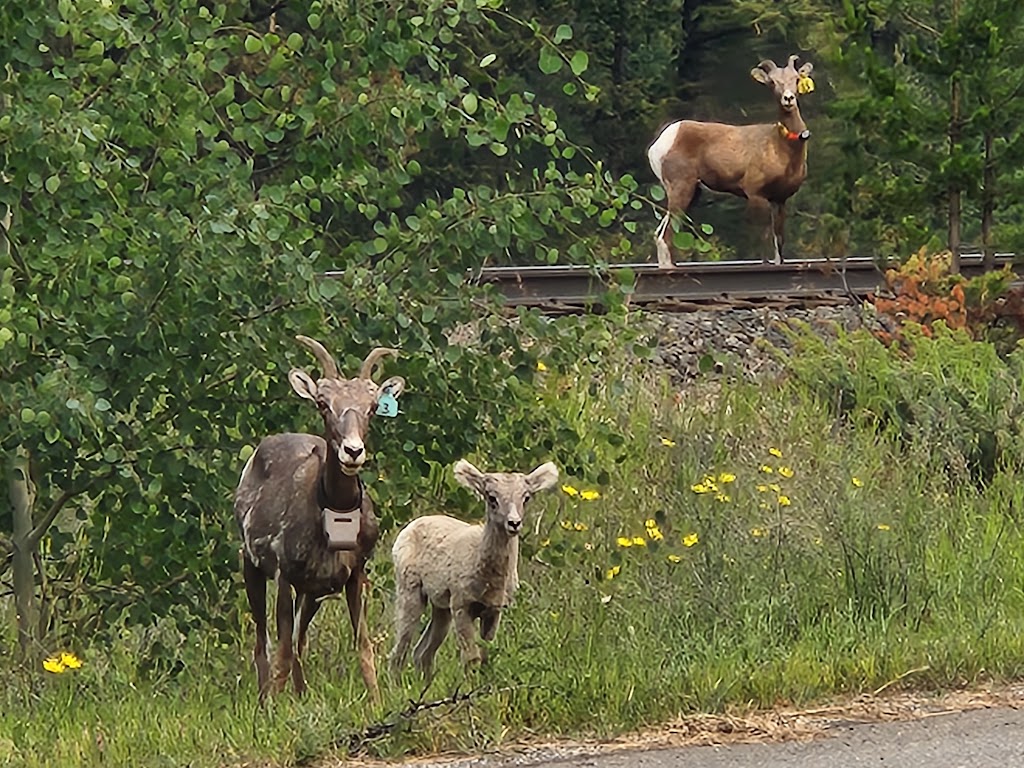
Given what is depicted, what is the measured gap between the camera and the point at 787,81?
1938cm

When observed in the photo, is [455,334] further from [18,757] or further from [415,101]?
[18,757]

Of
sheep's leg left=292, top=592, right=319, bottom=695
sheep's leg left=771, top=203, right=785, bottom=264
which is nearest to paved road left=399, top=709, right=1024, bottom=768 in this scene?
sheep's leg left=292, top=592, right=319, bottom=695

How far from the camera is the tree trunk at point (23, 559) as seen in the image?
8.27 meters

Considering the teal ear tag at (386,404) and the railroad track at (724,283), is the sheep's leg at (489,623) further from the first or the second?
the railroad track at (724,283)

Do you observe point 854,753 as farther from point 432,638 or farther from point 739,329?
point 739,329

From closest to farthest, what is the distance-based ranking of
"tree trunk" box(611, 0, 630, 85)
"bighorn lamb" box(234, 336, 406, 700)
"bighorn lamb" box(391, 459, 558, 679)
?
"bighorn lamb" box(234, 336, 406, 700), "bighorn lamb" box(391, 459, 558, 679), "tree trunk" box(611, 0, 630, 85)

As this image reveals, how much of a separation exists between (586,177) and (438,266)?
739 millimetres

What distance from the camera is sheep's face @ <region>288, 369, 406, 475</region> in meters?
6.34

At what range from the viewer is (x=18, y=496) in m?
8.28

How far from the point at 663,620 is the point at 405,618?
1.09 meters

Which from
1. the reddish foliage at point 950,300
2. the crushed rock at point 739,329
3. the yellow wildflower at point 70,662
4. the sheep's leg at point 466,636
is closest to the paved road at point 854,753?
the sheep's leg at point 466,636

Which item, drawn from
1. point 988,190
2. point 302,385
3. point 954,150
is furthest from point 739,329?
point 302,385

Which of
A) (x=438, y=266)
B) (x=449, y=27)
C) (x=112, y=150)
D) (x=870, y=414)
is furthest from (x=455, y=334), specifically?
(x=870, y=414)

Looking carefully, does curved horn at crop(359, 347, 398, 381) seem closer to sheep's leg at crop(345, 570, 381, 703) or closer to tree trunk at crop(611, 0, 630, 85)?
sheep's leg at crop(345, 570, 381, 703)
